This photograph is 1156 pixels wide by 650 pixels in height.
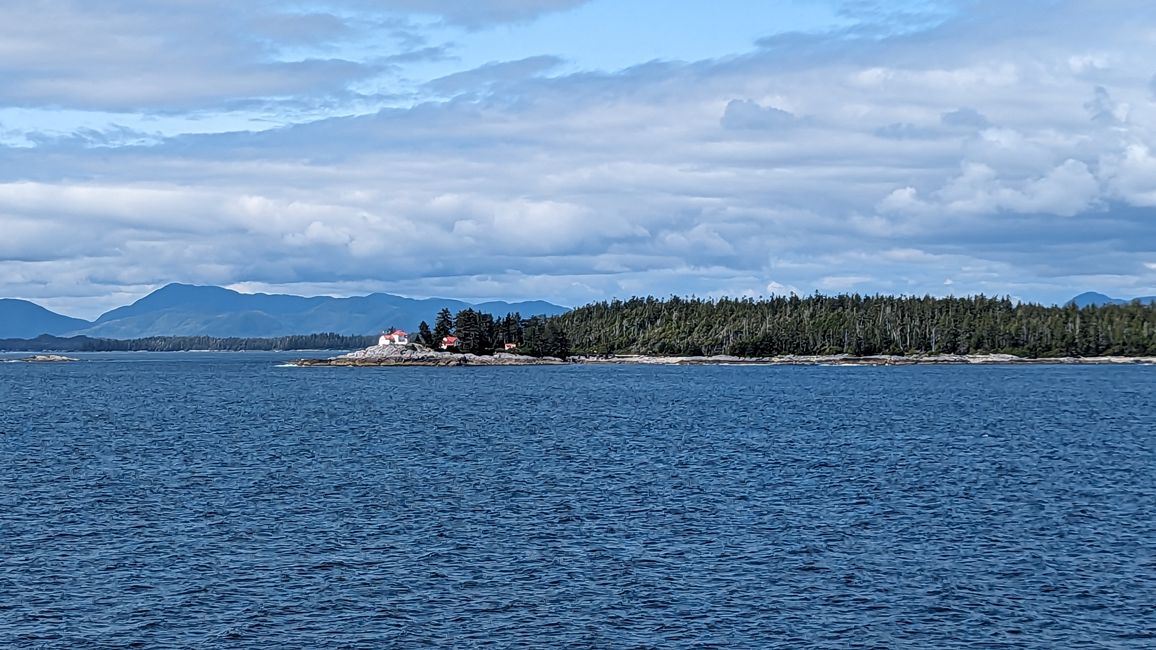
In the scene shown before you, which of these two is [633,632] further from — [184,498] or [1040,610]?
[184,498]

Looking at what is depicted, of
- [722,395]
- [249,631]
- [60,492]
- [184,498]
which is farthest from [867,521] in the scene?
[722,395]

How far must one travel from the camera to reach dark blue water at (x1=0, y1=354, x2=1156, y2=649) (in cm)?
3419

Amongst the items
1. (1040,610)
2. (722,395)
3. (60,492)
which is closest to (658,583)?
(1040,610)

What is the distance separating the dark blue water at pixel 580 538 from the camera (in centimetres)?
3419

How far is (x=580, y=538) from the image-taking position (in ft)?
154

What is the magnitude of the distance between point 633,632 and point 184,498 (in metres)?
32.3

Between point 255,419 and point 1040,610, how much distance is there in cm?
9349

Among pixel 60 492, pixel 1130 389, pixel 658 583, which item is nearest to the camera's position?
pixel 658 583

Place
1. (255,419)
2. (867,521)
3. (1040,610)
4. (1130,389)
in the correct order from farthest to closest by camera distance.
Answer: (1130,389) < (255,419) < (867,521) < (1040,610)

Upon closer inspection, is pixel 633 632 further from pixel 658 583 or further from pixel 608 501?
pixel 608 501

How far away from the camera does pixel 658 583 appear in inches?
1545

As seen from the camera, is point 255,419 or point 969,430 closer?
point 969,430

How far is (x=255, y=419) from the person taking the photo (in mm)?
116125

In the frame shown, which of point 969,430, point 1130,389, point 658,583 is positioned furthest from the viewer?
point 1130,389
